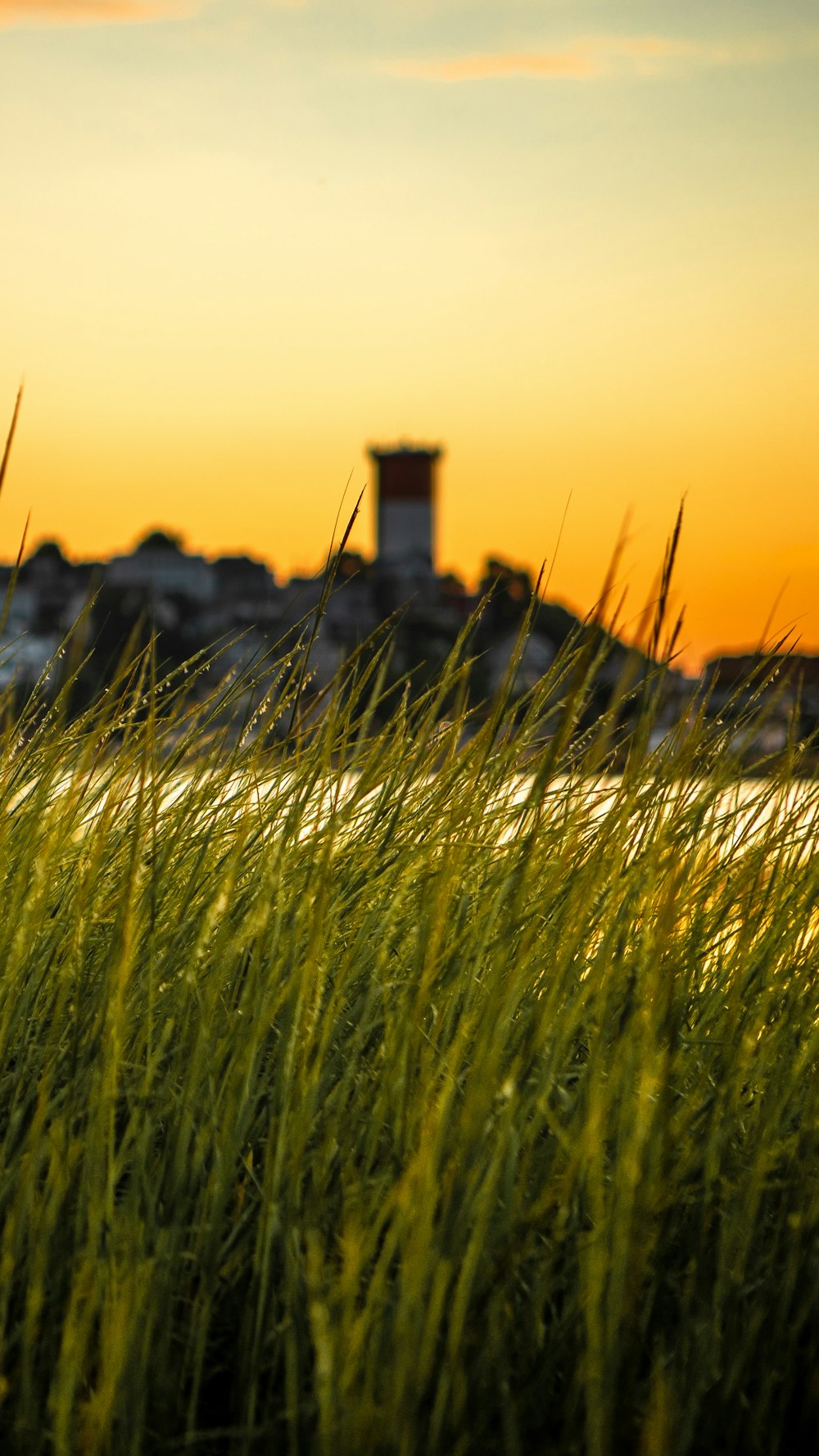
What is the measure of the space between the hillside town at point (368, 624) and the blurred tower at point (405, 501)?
0.28ft

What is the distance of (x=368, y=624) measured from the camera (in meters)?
59.7

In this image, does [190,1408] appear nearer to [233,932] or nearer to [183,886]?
[233,932]

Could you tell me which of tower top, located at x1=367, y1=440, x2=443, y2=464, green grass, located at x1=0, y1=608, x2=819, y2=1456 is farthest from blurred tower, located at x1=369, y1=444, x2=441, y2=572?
green grass, located at x1=0, y1=608, x2=819, y2=1456

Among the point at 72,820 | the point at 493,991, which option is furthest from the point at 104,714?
the point at 493,991

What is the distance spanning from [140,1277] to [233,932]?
680 mm

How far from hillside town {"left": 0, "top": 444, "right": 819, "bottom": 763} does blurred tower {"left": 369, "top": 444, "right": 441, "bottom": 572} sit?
85mm

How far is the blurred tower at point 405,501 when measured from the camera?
78000mm

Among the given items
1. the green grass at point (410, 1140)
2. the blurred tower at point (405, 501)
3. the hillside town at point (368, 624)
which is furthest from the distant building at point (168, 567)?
the green grass at point (410, 1140)

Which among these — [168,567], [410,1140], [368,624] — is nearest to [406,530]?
[168,567]

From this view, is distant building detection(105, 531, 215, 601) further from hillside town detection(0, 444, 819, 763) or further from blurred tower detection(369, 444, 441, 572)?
blurred tower detection(369, 444, 441, 572)

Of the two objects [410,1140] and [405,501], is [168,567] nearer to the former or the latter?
[405,501]

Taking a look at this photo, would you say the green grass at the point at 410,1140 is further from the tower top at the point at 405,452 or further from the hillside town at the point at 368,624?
the tower top at the point at 405,452

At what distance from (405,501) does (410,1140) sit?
78306 millimetres

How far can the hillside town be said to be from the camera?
7.45 feet
